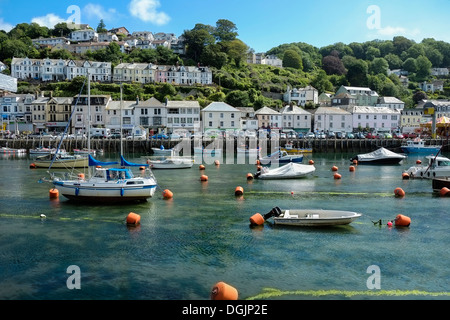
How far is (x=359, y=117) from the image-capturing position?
350ft

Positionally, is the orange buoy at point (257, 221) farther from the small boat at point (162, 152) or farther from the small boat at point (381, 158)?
the small boat at point (162, 152)

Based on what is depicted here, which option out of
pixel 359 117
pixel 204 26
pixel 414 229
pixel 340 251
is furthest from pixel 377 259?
pixel 204 26

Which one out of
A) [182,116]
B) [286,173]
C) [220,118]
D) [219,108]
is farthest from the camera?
[182,116]

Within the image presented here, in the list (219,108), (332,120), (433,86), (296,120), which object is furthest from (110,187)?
(433,86)

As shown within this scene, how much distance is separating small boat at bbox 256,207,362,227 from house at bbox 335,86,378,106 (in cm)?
12298

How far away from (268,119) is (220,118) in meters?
14.2

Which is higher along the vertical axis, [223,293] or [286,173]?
[286,173]

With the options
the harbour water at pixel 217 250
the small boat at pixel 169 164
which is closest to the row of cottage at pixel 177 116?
the small boat at pixel 169 164

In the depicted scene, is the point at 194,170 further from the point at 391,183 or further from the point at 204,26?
the point at 204,26

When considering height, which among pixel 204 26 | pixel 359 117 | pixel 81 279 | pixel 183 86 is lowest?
pixel 81 279

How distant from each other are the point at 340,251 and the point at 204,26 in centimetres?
15634

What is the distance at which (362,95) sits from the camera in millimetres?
142375

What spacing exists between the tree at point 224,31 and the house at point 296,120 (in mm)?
70647

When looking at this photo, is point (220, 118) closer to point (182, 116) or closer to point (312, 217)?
point (182, 116)
